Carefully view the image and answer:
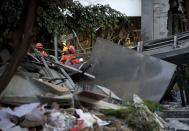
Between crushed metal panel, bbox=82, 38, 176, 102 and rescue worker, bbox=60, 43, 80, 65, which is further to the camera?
rescue worker, bbox=60, 43, 80, 65

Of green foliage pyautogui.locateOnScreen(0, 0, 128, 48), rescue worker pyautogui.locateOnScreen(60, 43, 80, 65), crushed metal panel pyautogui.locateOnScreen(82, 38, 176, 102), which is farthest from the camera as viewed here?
rescue worker pyautogui.locateOnScreen(60, 43, 80, 65)

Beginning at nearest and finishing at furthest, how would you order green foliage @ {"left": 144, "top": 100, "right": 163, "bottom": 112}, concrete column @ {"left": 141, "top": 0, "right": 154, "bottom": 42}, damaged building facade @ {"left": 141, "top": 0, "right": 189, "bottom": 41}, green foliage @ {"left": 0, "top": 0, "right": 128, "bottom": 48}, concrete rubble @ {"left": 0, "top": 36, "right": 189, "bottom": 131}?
concrete rubble @ {"left": 0, "top": 36, "right": 189, "bottom": 131}
green foliage @ {"left": 144, "top": 100, "right": 163, "bottom": 112}
green foliage @ {"left": 0, "top": 0, "right": 128, "bottom": 48}
damaged building facade @ {"left": 141, "top": 0, "right": 189, "bottom": 41}
concrete column @ {"left": 141, "top": 0, "right": 154, "bottom": 42}

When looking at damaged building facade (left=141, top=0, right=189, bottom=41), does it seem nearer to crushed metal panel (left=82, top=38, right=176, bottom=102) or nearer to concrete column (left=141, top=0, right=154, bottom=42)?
concrete column (left=141, top=0, right=154, bottom=42)

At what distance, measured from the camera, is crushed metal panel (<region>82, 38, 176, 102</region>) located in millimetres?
11555

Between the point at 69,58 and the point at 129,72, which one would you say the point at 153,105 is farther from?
the point at 69,58

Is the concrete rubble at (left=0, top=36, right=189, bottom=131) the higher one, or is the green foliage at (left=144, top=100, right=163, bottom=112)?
A: the concrete rubble at (left=0, top=36, right=189, bottom=131)

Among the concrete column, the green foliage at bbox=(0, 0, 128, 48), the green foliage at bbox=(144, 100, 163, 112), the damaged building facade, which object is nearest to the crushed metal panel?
the green foliage at bbox=(144, 100, 163, 112)

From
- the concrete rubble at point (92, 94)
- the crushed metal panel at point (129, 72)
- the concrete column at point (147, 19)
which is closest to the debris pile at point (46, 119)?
the concrete rubble at point (92, 94)

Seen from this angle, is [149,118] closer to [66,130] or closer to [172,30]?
[66,130]

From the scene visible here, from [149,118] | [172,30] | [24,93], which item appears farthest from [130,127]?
[172,30]

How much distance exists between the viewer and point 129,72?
11.7 metres

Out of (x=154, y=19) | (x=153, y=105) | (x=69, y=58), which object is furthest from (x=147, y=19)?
(x=153, y=105)

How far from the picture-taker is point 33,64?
33.4 ft

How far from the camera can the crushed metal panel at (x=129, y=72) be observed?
37.9 feet
